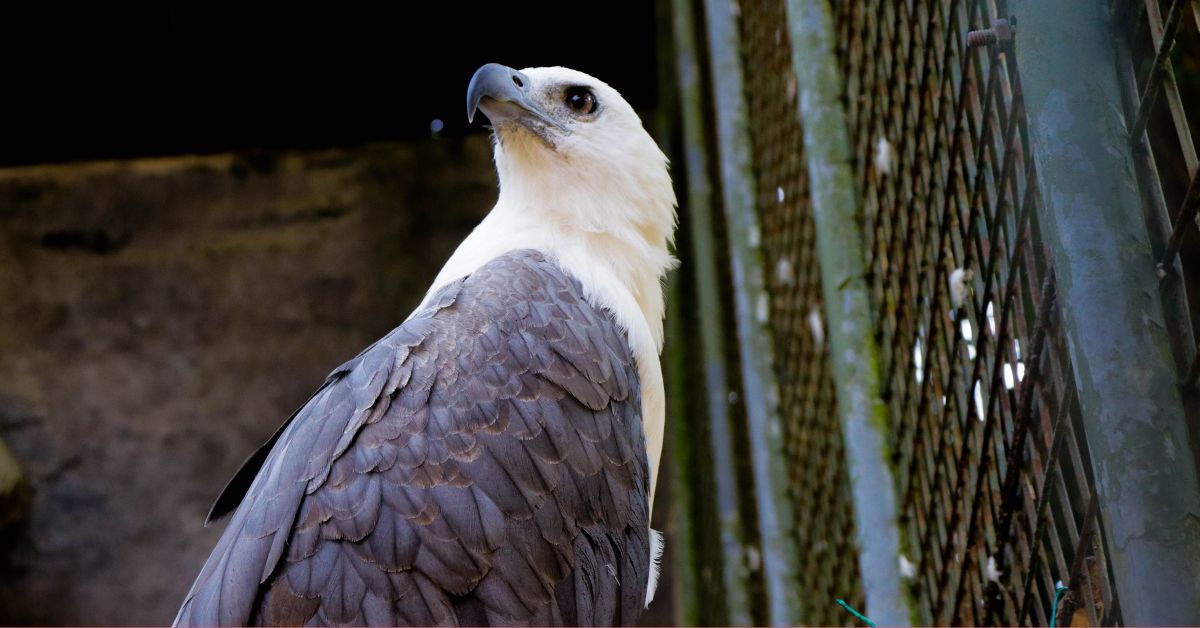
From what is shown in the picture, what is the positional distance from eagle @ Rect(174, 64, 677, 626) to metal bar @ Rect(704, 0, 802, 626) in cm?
93

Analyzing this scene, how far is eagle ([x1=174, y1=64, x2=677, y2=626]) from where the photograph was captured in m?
2.19

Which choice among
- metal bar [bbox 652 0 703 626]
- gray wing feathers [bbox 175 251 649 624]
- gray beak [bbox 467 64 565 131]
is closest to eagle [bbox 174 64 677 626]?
gray wing feathers [bbox 175 251 649 624]

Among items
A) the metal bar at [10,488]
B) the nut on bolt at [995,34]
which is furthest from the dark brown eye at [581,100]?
the metal bar at [10,488]

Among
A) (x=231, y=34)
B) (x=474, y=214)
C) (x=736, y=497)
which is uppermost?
(x=231, y=34)

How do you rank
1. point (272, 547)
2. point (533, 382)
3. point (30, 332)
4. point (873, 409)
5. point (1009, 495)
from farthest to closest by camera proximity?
point (30, 332) → point (873, 409) → point (533, 382) → point (272, 547) → point (1009, 495)

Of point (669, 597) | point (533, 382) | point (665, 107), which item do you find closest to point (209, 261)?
point (665, 107)

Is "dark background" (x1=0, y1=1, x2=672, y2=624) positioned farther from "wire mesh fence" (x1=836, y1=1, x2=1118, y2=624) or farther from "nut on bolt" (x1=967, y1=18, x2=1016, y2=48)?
"nut on bolt" (x1=967, y1=18, x2=1016, y2=48)

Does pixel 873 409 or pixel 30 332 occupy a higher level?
pixel 30 332

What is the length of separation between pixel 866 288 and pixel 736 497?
5.66 feet

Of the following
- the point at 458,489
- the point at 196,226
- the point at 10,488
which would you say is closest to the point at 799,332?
the point at 458,489

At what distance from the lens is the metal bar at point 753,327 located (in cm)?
364

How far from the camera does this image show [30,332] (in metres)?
6.44

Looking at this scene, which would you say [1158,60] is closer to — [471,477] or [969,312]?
[969,312]

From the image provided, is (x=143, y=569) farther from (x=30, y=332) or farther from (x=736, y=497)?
(x=736, y=497)
